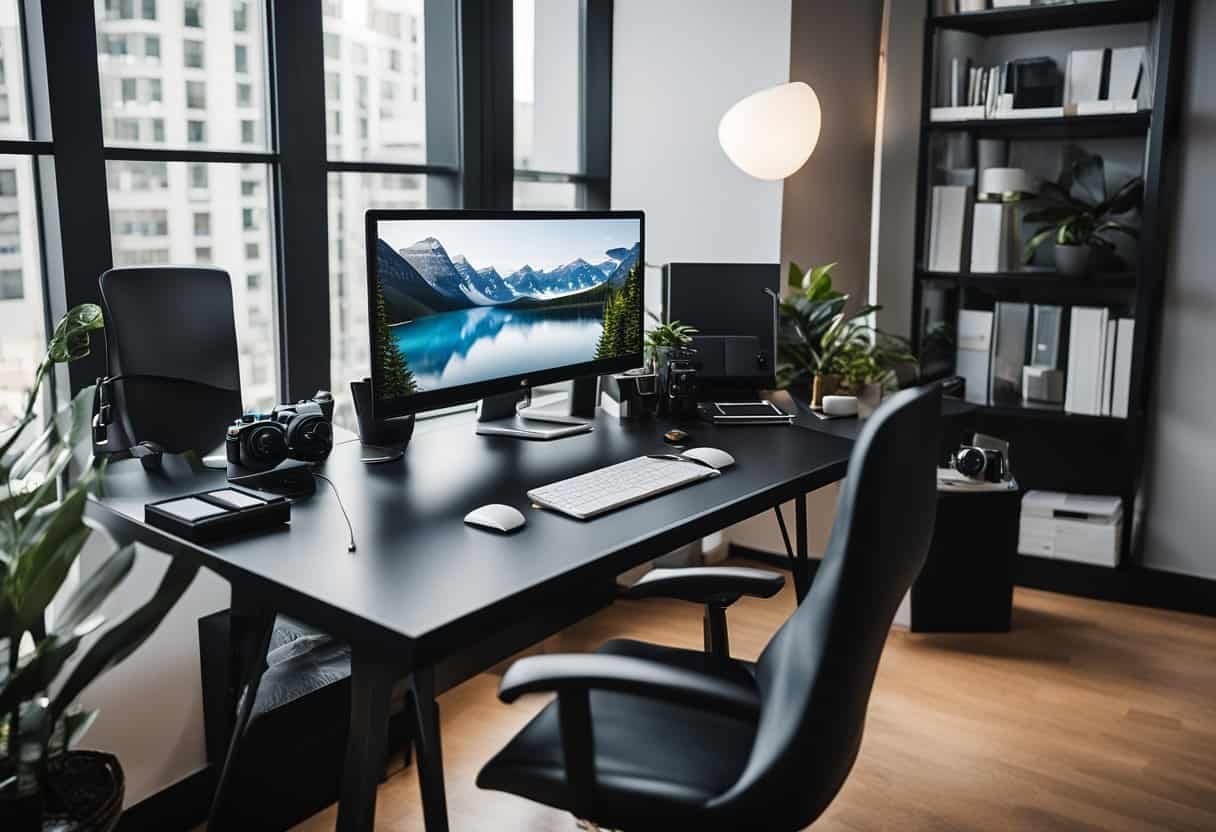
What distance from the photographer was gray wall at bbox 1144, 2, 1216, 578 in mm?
3375

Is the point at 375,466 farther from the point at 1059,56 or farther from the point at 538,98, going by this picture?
the point at 1059,56

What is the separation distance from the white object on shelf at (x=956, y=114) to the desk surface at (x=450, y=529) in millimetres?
1764

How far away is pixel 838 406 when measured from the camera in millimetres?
2742

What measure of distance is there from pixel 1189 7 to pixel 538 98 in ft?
6.72

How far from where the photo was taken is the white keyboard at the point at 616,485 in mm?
1821

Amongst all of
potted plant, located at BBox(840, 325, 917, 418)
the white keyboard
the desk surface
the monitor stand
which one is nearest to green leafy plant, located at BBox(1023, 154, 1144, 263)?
potted plant, located at BBox(840, 325, 917, 418)

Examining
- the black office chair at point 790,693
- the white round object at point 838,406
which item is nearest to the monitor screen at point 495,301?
the white round object at point 838,406

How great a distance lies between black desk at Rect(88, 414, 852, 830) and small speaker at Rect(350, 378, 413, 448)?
0.04 meters

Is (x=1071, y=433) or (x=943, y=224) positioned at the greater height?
Result: (x=943, y=224)

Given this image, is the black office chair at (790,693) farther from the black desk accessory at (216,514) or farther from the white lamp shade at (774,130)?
the white lamp shade at (774,130)

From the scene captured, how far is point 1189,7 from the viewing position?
3355mm

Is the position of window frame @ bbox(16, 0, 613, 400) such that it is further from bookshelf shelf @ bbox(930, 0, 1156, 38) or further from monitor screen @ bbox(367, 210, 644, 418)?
bookshelf shelf @ bbox(930, 0, 1156, 38)

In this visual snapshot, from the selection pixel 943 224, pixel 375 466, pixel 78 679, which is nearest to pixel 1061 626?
pixel 943 224

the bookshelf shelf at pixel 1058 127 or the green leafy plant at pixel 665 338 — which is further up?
the bookshelf shelf at pixel 1058 127
